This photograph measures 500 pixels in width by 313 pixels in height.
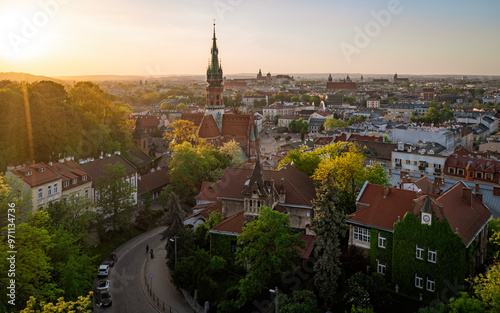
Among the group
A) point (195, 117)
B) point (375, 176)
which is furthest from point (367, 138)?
point (375, 176)

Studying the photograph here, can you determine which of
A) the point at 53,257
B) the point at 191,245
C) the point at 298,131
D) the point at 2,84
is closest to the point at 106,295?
the point at 53,257

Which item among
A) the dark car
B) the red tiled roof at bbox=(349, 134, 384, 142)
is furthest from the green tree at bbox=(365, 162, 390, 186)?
the red tiled roof at bbox=(349, 134, 384, 142)

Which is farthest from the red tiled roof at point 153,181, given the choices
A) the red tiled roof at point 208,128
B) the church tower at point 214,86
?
the church tower at point 214,86

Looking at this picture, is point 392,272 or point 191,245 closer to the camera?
point 392,272

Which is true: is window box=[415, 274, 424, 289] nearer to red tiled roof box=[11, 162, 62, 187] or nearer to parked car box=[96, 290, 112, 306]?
parked car box=[96, 290, 112, 306]

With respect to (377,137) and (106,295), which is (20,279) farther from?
(377,137)

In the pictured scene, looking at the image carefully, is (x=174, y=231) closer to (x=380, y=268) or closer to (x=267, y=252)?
(x=267, y=252)

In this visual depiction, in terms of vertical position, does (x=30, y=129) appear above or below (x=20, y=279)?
above
